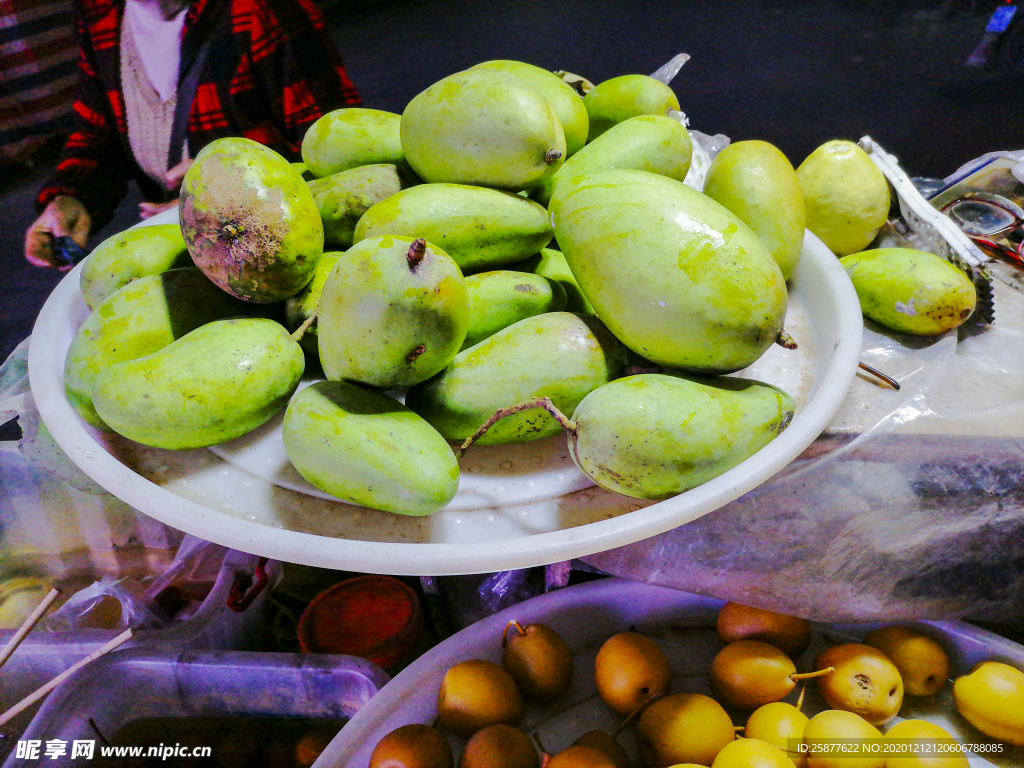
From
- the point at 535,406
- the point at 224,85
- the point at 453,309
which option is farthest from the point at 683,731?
the point at 224,85

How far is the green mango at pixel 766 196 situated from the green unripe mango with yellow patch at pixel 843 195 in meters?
0.24

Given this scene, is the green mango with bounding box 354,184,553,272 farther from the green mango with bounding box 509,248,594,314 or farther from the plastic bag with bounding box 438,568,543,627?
the plastic bag with bounding box 438,568,543,627

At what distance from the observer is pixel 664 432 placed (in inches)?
20.8

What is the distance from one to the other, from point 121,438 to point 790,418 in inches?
27.4

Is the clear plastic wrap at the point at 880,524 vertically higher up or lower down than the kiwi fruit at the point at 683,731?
higher up

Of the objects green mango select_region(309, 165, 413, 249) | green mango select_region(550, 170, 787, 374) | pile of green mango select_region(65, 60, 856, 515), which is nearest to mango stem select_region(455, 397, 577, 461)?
pile of green mango select_region(65, 60, 856, 515)

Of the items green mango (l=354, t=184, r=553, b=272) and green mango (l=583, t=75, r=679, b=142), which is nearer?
green mango (l=354, t=184, r=553, b=272)

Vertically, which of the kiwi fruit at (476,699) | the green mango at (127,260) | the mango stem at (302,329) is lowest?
the kiwi fruit at (476,699)

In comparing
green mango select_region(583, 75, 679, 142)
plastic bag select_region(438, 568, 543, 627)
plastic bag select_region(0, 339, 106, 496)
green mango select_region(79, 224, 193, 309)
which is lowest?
plastic bag select_region(438, 568, 543, 627)

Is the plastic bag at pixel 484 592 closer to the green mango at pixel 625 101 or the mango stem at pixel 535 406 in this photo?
the mango stem at pixel 535 406

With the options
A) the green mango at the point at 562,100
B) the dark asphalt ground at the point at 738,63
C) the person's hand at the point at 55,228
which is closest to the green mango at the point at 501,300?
the green mango at the point at 562,100

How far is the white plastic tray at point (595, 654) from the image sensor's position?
744 mm

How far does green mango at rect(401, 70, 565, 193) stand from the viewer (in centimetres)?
67

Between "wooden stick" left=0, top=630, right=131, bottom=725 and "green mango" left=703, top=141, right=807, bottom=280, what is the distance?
97 cm
